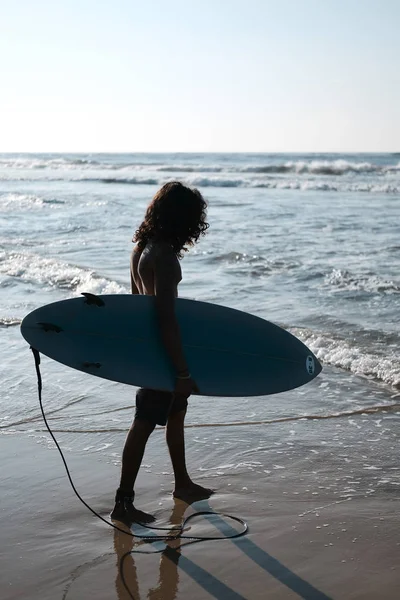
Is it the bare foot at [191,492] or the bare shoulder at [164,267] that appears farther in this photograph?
the bare foot at [191,492]

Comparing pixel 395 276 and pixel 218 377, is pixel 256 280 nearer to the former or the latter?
pixel 395 276

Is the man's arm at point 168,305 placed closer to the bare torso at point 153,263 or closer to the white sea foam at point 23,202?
the bare torso at point 153,263

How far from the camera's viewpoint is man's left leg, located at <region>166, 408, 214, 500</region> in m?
3.46

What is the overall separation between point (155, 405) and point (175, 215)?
2.70ft

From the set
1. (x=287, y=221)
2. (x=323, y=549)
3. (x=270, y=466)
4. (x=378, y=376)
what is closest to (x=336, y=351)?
(x=378, y=376)

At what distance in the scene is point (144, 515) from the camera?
3275mm

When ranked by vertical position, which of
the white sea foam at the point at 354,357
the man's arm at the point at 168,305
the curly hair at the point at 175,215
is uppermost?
the curly hair at the point at 175,215

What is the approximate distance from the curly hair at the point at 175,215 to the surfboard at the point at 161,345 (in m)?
0.33

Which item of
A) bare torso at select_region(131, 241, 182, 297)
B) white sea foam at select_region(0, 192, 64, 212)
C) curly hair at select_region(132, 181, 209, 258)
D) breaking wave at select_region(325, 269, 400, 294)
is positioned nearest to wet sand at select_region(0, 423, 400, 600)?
bare torso at select_region(131, 241, 182, 297)

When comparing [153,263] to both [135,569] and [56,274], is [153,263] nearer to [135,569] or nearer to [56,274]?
[135,569]

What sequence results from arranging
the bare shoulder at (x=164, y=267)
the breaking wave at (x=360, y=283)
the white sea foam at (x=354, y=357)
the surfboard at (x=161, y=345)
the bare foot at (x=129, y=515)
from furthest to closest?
the breaking wave at (x=360, y=283)
the white sea foam at (x=354, y=357)
the surfboard at (x=161, y=345)
the bare foot at (x=129, y=515)
the bare shoulder at (x=164, y=267)

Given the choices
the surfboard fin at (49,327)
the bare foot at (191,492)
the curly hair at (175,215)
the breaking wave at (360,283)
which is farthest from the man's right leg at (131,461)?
the breaking wave at (360,283)

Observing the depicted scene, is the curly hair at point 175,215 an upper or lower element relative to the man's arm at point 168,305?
upper

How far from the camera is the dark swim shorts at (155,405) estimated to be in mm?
3334
